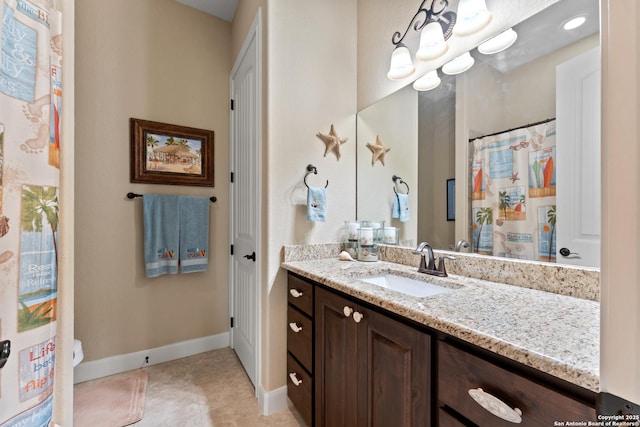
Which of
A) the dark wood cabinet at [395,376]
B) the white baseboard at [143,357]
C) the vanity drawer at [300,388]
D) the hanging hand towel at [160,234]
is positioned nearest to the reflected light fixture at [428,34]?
the dark wood cabinet at [395,376]

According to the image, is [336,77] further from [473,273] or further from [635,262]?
[635,262]

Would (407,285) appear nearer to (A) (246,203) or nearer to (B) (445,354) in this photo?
(B) (445,354)

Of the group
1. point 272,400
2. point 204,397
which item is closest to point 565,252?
point 272,400

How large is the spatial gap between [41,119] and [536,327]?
1.41 meters

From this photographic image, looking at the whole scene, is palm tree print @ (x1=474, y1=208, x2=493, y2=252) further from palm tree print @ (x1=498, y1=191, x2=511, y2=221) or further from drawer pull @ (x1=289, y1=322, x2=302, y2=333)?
drawer pull @ (x1=289, y1=322, x2=302, y2=333)

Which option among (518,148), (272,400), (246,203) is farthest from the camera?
(246,203)

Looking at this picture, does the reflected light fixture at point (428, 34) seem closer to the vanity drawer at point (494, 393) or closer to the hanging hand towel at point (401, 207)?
the hanging hand towel at point (401, 207)

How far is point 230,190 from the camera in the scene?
7.97 feet

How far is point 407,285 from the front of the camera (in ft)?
4.47

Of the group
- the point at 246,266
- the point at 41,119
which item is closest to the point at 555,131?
the point at 41,119

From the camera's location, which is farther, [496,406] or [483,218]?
[483,218]

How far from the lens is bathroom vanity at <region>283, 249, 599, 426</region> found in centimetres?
56

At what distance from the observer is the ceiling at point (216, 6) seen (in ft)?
7.39

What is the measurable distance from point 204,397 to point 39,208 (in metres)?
1.57
